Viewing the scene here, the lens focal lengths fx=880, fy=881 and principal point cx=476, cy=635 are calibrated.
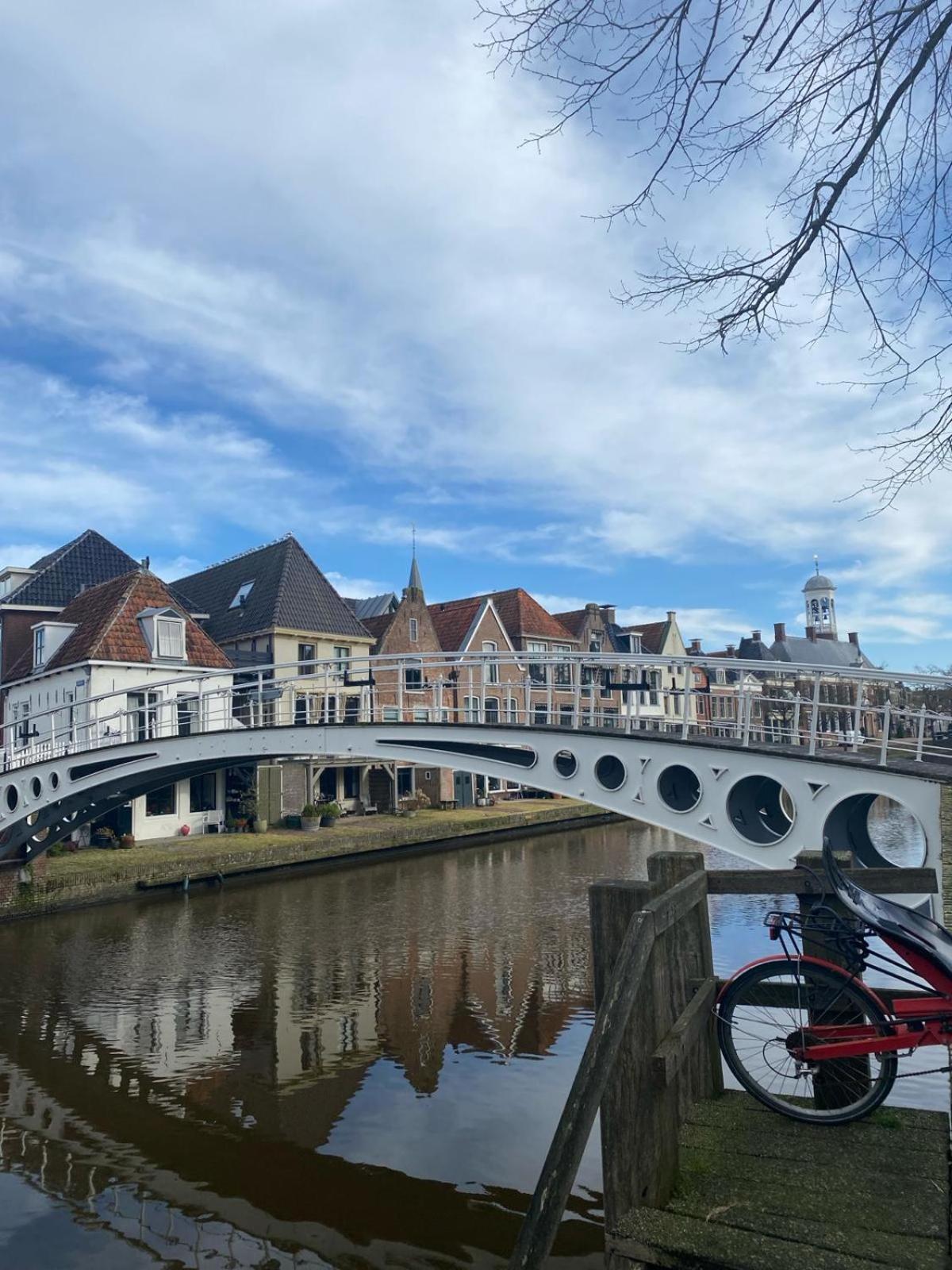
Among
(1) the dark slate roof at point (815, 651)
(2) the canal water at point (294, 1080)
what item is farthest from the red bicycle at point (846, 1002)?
(1) the dark slate roof at point (815, 651)

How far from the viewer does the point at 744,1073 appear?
4148 millimetres

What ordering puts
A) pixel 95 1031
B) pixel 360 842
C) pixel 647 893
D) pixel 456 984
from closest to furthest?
pixel 647 893
pixel 95 1031
pixel 456 984
pixel 360 842

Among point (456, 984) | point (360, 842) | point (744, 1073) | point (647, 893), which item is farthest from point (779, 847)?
point (360, 842)

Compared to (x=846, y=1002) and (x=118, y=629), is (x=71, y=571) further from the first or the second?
(x=846, y=1002)

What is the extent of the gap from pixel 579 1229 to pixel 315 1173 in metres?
2.47

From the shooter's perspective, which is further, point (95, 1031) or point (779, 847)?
point (95, 1031)

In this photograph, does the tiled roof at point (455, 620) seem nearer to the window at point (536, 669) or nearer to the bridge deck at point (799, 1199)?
the window at point (536, 669)

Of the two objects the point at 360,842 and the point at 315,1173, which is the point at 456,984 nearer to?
the point at 315,1173

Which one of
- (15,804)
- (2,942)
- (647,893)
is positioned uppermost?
(647,893)

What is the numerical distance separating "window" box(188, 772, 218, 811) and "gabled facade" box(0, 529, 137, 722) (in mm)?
9109

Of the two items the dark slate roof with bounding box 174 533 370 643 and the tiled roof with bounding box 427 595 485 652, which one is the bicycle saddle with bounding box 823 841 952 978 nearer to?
the dark slate roof with bounding box 174 533 370 643

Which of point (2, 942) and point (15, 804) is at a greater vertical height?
point (15, 804)

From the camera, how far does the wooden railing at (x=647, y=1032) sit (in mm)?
2797

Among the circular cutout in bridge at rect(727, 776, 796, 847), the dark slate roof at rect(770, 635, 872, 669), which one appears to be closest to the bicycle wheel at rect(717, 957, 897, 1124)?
the circular cutout in bridge at rect(727, 776, 796, 847)
